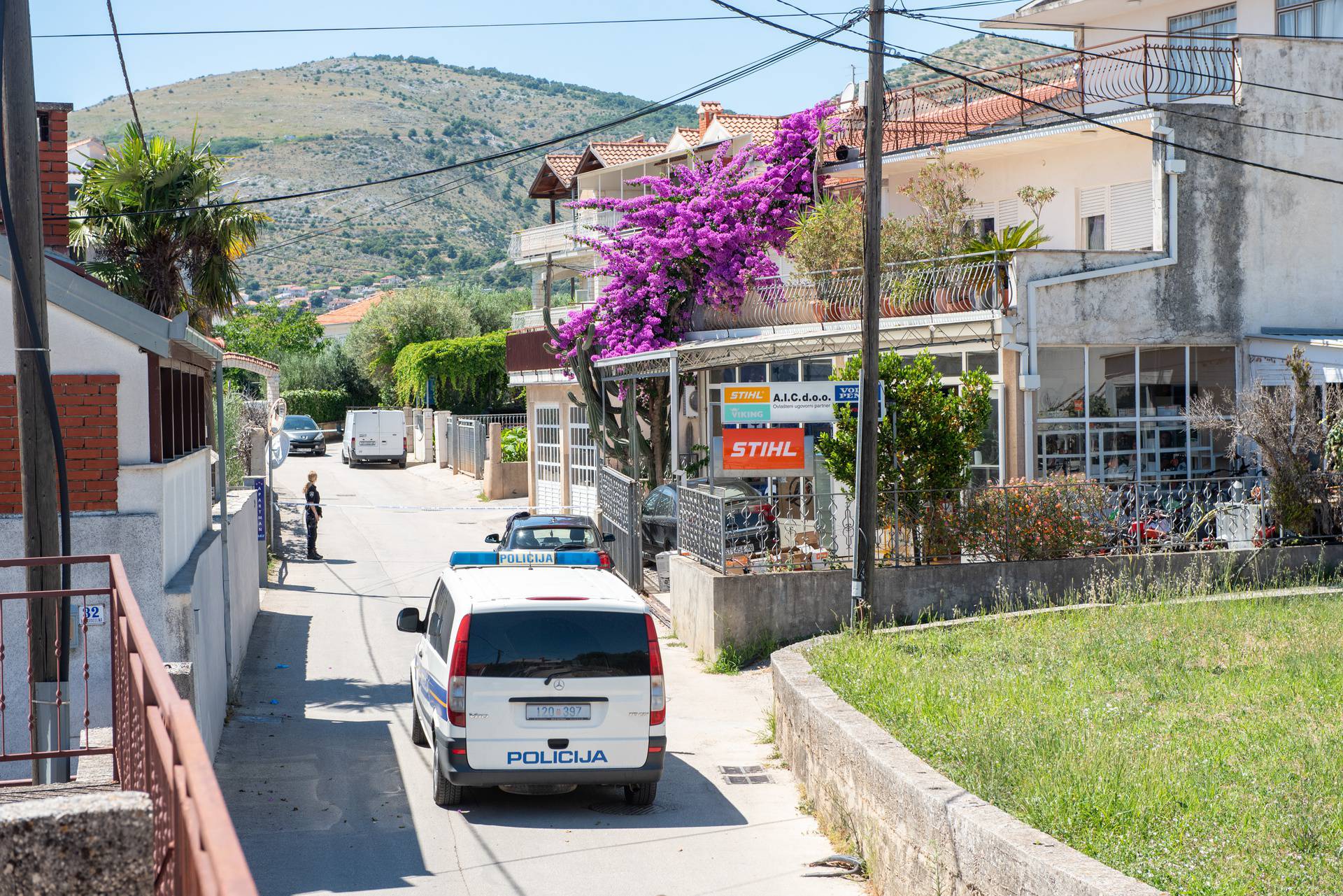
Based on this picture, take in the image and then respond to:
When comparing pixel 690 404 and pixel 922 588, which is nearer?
pixel 922 588

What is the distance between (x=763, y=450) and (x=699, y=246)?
1152 centimetres

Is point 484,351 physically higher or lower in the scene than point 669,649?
higher

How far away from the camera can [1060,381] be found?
2023 cm

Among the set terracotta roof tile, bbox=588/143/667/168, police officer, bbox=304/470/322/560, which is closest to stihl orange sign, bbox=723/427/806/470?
police officer, bbox=304/470/322/560

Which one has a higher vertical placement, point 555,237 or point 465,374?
point 555,237

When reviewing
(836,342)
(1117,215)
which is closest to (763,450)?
(836,342)

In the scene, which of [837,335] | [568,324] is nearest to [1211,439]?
[837,335]

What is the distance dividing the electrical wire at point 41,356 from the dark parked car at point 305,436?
49.7 meters

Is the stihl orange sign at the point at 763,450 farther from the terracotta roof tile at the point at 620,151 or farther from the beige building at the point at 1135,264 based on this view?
the terracotta roof tile at the point at 620,151

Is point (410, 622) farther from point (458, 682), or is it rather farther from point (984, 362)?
point (984, 362)

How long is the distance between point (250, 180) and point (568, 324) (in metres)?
138

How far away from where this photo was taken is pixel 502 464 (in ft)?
132

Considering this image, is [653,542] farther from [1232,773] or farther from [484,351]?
[484,351]

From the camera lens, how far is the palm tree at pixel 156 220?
17078mm
